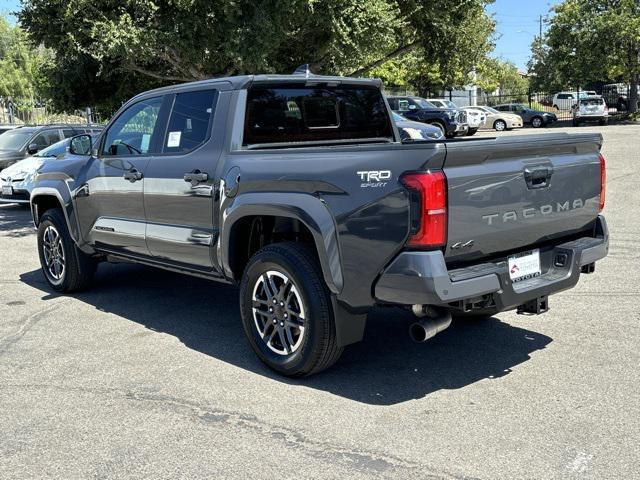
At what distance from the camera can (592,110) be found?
117 ft

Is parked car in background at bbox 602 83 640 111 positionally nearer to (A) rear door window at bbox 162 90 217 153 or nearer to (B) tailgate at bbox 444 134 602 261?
(B) tailgate at bbox 444 134 602 261

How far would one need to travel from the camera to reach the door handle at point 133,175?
5753 millimetres

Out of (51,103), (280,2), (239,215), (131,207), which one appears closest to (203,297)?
(131,207)

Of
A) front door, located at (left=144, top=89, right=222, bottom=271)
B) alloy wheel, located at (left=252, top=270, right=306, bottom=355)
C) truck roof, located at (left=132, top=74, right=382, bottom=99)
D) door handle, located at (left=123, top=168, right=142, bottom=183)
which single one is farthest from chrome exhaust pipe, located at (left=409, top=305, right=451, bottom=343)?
door handle, located at (left=123, top=168, right=142, bottom=183)

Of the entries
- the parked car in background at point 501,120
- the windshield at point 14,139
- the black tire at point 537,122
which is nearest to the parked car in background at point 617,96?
the black tire at point 537,122

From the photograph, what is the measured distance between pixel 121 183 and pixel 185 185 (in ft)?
3.43

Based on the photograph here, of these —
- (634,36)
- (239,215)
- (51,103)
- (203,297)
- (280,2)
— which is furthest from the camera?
(634,36)

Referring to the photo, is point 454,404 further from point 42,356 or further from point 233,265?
point 42,356

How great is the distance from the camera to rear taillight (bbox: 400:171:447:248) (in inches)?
145

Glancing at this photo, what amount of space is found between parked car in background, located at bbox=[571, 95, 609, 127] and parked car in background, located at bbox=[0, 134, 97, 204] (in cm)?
2920

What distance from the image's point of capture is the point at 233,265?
196 inches

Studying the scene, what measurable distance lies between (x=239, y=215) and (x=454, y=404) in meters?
1.84

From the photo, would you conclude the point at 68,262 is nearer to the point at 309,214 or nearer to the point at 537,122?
the point at 309,214

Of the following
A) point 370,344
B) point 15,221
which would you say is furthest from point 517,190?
point 15,221
